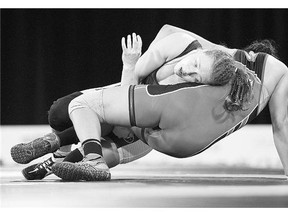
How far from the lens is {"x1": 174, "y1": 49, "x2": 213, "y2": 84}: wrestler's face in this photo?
6.93 feet

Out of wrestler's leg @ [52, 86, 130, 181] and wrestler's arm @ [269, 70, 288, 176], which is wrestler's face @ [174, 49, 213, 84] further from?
wrestler's arm @ [269, 70, 288, 176]

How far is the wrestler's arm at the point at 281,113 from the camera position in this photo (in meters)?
2.28

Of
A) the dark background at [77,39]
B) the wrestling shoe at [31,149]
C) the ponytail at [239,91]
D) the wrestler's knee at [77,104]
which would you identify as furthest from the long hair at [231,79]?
the dark background at [77,39]

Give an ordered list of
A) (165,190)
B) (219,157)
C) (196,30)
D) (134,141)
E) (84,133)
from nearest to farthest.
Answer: (165,190) → (84,133) → (134,141) → (219,157) → (196,30)

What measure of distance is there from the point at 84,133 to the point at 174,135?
0.30 m

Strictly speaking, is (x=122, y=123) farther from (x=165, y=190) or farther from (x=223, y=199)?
(x=223, y=199)

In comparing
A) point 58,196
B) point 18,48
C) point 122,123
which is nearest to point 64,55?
point 18,48

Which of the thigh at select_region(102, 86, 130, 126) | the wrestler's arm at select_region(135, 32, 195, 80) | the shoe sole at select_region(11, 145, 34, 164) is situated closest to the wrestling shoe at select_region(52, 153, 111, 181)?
the thigh at select_region(102, 86, 130, 126)

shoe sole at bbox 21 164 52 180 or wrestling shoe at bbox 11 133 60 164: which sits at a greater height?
wrestling shoe at bbox 11 133 60 164

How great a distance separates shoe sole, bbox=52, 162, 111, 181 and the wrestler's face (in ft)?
1.39

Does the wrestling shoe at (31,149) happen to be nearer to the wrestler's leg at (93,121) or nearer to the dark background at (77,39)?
the wrestler's leg at (93,121)

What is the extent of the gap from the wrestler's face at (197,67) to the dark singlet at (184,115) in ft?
0.10

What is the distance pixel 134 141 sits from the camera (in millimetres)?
2480

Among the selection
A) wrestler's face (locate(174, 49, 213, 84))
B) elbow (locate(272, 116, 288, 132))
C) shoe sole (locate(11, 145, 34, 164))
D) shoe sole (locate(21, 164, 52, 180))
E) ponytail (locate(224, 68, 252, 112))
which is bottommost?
shoe sole (locate(21, 164, 52, 180))
